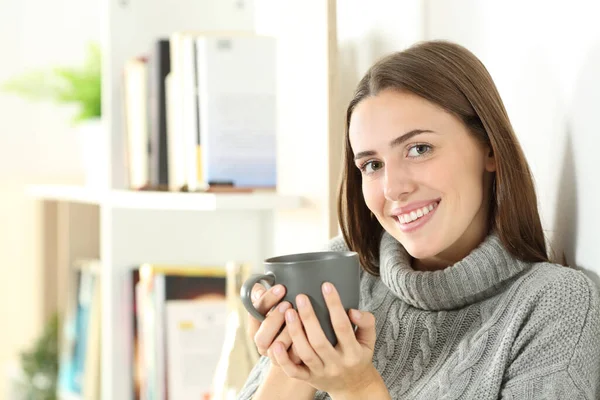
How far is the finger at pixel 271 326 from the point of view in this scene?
95 cm

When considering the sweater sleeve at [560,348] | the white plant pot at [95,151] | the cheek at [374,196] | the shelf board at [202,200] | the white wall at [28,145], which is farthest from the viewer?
the white wall at [28,145]

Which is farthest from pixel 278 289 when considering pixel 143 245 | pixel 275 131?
pixel 143 245

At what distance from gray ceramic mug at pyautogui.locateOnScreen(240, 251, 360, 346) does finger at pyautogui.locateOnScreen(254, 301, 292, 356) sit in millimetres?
12

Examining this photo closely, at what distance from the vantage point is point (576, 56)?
106 cm

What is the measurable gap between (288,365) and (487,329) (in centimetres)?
25

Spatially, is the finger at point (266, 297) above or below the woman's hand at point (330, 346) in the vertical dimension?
above

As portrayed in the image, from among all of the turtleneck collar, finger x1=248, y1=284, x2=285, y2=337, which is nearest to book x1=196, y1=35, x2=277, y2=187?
the turtleneck collar

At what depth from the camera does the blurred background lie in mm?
1115

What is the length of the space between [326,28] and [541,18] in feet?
1.77

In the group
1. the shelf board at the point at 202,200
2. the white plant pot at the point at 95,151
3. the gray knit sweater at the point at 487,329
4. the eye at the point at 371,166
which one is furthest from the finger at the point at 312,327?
the white plant pot at the point at 95,151

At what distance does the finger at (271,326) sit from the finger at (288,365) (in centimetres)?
1

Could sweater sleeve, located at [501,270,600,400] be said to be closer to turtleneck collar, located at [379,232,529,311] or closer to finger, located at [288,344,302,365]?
turtleneck collar, located at [379,232,529,311]

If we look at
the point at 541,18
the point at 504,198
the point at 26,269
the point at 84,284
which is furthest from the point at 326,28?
the point at 26,269

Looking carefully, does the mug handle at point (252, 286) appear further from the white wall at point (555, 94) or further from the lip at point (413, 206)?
the white wall at point (555, 94)
